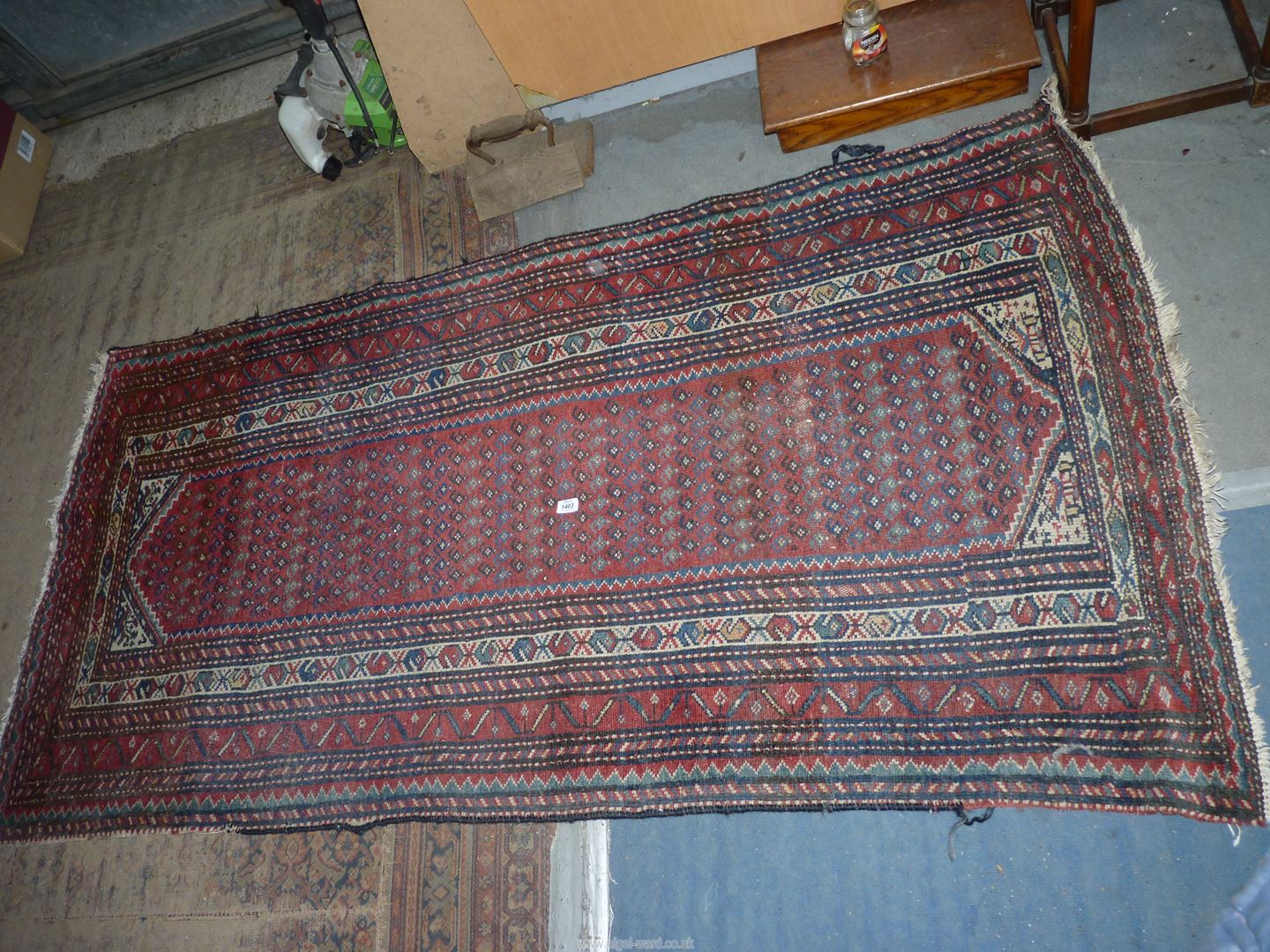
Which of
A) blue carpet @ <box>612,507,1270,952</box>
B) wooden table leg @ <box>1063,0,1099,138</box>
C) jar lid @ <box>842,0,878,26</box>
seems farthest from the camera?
jar lid @ <box>842,0,878,26</box>

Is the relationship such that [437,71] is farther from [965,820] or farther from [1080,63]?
[965,820]

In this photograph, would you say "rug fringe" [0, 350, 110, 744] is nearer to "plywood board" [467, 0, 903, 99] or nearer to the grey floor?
"plywood board" [467, 0, 903, 99]

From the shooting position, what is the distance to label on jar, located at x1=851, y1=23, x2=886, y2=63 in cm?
214

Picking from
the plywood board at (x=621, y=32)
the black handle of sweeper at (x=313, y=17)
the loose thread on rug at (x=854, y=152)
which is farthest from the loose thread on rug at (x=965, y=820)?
the black handle of sweeper at (x=313, y=17)

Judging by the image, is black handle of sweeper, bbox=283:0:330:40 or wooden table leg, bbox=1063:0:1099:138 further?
black handle of sweeper, bbox=283:0:330:40

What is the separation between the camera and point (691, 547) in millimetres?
1990

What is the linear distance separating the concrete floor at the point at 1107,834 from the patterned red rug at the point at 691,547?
0.39 ft

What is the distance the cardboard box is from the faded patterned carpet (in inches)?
2.5

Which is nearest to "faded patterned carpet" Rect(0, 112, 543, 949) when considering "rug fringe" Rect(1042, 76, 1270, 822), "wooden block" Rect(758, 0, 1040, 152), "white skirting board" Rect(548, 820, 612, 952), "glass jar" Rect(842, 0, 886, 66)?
"white skirting board" Rect(548, 820, 612, 952)

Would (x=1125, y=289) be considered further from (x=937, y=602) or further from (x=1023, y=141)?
(x=937, y=602)

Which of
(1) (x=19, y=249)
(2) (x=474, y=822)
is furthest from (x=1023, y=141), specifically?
(1) (x=19, y=249)

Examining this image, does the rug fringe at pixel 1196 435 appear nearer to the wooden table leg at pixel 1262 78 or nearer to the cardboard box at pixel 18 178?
the wooden table leg at pixel 1262 78

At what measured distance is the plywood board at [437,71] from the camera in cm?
244

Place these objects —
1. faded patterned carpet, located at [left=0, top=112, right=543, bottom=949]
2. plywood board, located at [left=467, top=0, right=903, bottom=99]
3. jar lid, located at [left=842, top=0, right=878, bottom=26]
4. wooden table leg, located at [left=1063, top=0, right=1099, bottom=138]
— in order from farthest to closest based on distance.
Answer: plywood board, located at [left=467, top=0, right=903, bottom=99], jar lid, located at [left=842, top=0, right=878, bottom=26], faded patterned carpet, located at [left=0, top=112, right=543, bottom=949], wooden table leg, located at [left=1063, top=0, right=1099, bottom=138]
